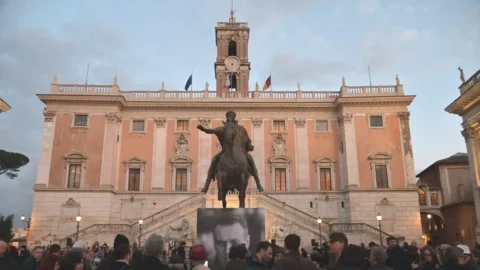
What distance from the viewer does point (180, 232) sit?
32312mm

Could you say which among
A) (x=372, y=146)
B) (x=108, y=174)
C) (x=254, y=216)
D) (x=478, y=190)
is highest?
(x=372, y=146)

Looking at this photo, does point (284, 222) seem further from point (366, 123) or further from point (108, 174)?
point (108, 174)

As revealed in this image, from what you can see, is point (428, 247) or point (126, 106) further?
point (126, 106)

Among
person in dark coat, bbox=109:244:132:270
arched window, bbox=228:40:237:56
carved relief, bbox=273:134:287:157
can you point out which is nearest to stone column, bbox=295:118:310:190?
carved relief, bbox=273:134:287:157

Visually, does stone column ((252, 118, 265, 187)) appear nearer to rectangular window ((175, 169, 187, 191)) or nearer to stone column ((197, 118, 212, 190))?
stone column ((197, 118, 212, 190))

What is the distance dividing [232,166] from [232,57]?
3821 centimetres

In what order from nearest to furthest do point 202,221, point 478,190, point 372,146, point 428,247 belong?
point 428,247, point 202,221, point 478,190, point 372,146

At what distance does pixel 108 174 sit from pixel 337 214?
20.9 m

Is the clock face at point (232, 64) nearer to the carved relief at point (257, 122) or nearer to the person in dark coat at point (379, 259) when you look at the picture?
the carved relief at point (257, 122)

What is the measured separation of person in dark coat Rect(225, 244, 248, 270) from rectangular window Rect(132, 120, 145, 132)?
113 ft

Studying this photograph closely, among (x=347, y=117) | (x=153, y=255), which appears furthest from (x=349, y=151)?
(x=153, y=255)

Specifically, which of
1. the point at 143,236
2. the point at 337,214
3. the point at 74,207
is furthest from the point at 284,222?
the point at 74,207

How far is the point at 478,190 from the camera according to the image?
28.9 metres

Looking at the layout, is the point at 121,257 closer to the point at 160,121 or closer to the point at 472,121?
the point at 472,121
